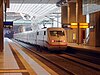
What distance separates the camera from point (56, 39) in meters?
30.1

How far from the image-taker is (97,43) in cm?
3722

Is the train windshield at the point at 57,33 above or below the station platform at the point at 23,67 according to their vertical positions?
above

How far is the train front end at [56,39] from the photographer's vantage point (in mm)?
29750

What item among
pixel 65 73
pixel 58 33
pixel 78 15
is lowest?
pixel 65 73

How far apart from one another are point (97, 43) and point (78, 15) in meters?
11.0

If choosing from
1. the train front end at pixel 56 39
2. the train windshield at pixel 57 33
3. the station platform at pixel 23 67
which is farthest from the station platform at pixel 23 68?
the train windshield at pixel 57 33

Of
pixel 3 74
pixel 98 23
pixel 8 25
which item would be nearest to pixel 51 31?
pixel 8 25

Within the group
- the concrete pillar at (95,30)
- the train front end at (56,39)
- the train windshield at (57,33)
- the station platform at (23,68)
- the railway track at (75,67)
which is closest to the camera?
the station platform at (23,68)

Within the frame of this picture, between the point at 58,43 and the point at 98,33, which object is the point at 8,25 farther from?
the point at 98,33

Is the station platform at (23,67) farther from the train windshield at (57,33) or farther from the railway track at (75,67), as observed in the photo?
the train windshield at (57,33)

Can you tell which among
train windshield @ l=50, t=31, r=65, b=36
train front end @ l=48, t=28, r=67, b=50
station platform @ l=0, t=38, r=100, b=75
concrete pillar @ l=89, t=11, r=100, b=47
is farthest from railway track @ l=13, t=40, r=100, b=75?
concrete pillar @ l=89, t=11, r=100, b=47

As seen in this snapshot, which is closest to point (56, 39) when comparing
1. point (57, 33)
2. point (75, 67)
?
point (57, 33)

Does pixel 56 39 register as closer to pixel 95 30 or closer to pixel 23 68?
pixel 95 30

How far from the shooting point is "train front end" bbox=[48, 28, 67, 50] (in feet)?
97.6
